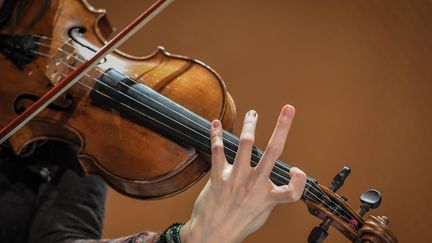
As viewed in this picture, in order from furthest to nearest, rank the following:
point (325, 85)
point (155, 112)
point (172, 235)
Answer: point (325, 85) → point (155, 112) → point (172, 235)

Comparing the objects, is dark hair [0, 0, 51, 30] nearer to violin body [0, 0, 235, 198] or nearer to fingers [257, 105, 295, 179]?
violin body [0, 0, 235, 198]

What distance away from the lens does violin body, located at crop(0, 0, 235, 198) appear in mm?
944

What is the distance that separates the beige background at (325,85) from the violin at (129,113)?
18.2 inches

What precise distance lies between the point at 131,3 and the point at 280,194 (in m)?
1.23

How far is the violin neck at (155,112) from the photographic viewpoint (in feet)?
3.01

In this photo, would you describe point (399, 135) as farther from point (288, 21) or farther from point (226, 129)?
point (226, 129)

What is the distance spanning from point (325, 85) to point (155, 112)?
2.16 ft

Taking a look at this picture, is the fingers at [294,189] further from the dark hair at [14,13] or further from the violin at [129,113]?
the dark hair at [14,13]

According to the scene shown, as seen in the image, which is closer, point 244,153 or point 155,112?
point 244,153

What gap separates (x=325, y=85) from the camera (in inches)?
57.6

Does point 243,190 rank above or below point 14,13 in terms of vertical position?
below

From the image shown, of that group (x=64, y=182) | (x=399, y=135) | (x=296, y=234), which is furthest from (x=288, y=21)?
(x=64, y=182)

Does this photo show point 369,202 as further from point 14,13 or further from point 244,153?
point 14,13

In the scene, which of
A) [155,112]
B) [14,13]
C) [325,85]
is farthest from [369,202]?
[14,13]
